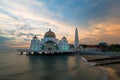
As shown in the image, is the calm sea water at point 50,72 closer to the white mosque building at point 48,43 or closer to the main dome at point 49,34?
the main dome at point 49,34

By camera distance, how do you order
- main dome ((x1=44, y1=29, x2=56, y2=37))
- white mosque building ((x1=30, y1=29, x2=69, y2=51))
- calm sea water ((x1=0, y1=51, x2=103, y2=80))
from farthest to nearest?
white mosque building ((x1=30, y1=29, x2=69, y2=51))
main dome ((x1=44, y1=29, x2=56, y2=37))
calm sea water ((x1=0, y1=51, x2=103, y2=80))

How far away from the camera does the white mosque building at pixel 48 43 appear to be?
13100cm

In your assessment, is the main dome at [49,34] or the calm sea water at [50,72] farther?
the main dome at [49,34]

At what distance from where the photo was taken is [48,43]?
5271 inches

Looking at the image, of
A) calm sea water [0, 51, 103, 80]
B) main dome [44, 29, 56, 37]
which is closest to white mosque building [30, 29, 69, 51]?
main dome [44, 29, 56, 37]

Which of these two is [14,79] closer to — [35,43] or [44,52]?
[44,52]

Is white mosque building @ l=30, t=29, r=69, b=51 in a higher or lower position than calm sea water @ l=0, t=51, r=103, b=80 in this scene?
higher

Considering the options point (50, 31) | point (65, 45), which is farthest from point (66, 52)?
point (50, 31)

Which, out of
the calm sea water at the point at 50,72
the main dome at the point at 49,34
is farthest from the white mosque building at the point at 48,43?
the calm sea water at the point at 50,72

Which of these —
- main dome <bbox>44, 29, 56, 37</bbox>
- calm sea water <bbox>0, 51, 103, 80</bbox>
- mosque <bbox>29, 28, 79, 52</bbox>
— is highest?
main dome <bbox>44, 29, 56, 37</bbox>

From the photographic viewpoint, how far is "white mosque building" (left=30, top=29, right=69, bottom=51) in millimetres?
131000

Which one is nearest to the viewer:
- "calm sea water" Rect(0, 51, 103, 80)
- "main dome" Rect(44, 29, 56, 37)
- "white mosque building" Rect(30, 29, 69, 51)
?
"calm sea water" Rect(0, 51, 103, 80)

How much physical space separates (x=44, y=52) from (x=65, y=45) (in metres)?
21.5

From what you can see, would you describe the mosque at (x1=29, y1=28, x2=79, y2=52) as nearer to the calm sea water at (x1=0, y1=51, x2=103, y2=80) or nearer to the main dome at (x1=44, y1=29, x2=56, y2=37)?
the main dome at (x1=44, y1=29, x2=56, y2=37)
